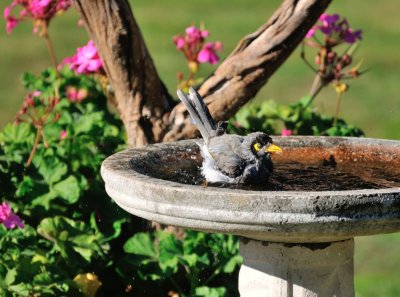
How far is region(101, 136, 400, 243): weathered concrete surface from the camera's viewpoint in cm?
275

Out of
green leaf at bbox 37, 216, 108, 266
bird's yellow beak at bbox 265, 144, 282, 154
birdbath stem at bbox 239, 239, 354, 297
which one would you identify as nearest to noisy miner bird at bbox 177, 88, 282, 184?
bird's yellow beak at bbox 265, 144, 282, 154

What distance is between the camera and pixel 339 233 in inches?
112

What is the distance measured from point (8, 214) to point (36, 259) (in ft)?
0.95

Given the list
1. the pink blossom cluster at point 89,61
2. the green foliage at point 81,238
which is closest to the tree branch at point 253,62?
the green foliage at point 81,238

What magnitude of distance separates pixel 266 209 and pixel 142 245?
1.53 meters

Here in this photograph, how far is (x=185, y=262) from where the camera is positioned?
4070 mm

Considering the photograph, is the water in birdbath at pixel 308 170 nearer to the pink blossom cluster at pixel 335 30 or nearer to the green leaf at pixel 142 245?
the green leaf at pixel 142 245

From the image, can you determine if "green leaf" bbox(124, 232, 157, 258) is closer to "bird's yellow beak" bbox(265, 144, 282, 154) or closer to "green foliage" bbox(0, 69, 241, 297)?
"green foliage" bbox(0, 69, 241, 297)

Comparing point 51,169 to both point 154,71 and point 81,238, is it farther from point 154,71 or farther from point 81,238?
point 154,71

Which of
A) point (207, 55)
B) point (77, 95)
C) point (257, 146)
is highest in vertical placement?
point (257, 146)

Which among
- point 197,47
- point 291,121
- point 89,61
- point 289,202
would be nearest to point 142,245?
point 89,61

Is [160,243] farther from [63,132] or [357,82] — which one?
[357,82]

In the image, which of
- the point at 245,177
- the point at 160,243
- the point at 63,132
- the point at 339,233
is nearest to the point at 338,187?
the point at 245,177

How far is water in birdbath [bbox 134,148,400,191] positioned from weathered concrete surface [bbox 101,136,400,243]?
1.28ft
